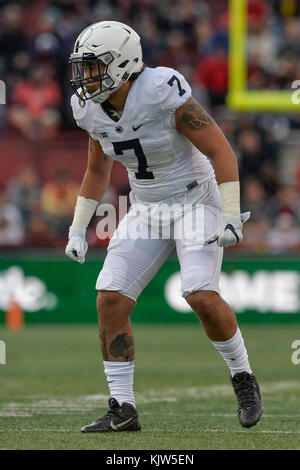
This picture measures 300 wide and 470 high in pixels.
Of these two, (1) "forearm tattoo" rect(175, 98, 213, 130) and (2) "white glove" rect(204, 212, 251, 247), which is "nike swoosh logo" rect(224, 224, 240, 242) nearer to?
(2) "white glove" rect(204, 212, 251, 247)

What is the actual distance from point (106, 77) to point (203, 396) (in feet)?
8.00

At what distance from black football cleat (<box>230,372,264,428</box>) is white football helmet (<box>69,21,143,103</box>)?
1.47m

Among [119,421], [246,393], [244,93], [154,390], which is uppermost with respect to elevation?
[244,93]

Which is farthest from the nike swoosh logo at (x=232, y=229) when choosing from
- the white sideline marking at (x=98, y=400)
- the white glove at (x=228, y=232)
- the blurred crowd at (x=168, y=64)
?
the blurred crowd at (x=168, y=64)

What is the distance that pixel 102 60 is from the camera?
191 inches

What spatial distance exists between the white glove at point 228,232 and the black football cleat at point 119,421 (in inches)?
35.0

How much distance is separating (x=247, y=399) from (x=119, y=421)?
0.61m

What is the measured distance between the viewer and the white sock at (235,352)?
4.88 meters

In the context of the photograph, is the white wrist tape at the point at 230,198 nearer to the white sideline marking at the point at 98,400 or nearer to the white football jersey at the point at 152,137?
the white football jersey at the point at 152,137

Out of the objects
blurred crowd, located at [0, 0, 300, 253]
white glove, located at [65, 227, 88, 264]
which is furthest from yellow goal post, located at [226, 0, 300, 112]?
white glove, located at [65, 227, 88, 264]

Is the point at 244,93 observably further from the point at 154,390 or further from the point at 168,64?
the point at 154,390

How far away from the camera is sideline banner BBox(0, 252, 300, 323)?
10.9m

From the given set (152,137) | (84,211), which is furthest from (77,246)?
(152,137)
